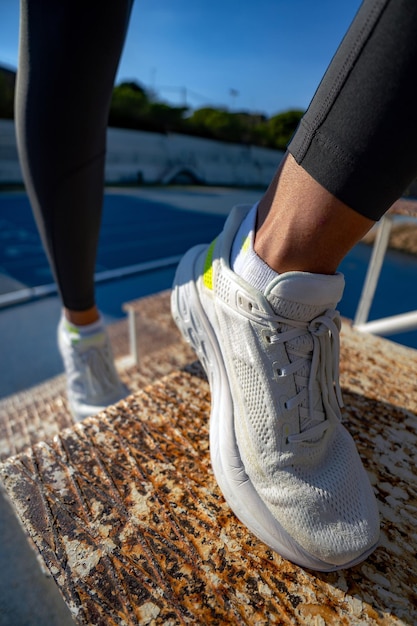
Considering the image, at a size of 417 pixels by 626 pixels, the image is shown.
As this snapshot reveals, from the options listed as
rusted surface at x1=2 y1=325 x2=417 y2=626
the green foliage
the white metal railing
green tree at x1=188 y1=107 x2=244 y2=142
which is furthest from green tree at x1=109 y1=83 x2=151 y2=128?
rusted surface at x1=2 y1=325 x2=417 y2=626

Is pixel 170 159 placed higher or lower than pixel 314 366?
lower

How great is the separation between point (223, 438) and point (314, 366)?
7.8 inches

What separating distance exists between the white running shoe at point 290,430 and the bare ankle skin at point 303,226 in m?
0.03

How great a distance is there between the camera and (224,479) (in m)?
0.58

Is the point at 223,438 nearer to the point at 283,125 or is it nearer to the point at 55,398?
the point at 55,398

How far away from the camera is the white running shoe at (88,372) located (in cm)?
104

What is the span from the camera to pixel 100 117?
0.79 metres

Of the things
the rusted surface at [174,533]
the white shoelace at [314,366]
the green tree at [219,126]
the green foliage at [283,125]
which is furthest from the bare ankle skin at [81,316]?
the green foliage at [283,125]

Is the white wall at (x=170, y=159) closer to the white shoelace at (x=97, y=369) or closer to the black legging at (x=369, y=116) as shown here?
the white shoelace at (x=97, y=369)

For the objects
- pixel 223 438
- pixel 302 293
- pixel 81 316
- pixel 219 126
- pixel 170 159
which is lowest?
pixel 170 159

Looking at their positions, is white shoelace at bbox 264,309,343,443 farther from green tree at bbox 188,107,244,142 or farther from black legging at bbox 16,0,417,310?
green tree at bbox 188,107,244,142

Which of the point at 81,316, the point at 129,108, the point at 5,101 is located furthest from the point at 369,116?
the point at 129,108

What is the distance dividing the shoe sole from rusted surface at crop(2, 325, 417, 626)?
0.09 feet

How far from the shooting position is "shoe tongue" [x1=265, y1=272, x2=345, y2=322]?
19.6 inches
